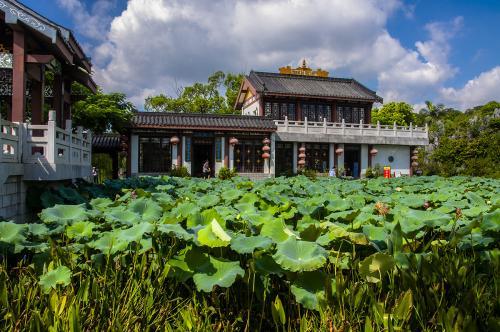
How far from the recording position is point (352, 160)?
85.1 ft

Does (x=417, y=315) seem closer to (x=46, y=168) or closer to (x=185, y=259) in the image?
(x=185, y=259)

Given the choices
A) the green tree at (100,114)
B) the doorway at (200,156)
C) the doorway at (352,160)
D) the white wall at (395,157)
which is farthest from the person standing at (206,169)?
the white wall at (395,157)

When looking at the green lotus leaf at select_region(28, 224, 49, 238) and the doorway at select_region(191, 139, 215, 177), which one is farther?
the doorway at select_region(191, 139, 215, 177)

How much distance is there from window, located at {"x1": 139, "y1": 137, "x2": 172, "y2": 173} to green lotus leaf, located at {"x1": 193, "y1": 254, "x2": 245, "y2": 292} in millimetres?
19365

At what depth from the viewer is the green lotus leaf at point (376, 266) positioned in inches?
79.2

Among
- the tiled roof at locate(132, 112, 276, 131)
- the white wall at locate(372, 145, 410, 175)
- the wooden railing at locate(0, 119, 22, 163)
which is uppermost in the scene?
the tiled roof at locate(132, 112, 276, 131)

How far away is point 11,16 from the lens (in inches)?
256

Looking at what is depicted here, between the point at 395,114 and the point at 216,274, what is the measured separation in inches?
1526

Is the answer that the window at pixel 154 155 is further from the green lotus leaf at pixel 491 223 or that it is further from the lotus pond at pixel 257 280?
the green lotus leaf at pixel 491 223

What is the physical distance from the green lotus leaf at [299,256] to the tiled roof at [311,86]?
2262 centimetres

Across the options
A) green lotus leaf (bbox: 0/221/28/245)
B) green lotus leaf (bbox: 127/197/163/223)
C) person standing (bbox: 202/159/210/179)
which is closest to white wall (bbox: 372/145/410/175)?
person standing (bbox: 202/159/210/179)

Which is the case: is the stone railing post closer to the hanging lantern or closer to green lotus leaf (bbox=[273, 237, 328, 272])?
green lotus leaf (bbox=[273, 237, 328, 272])

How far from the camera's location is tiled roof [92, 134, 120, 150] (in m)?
21.9

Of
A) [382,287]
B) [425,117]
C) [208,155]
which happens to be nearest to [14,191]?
[382,287]
